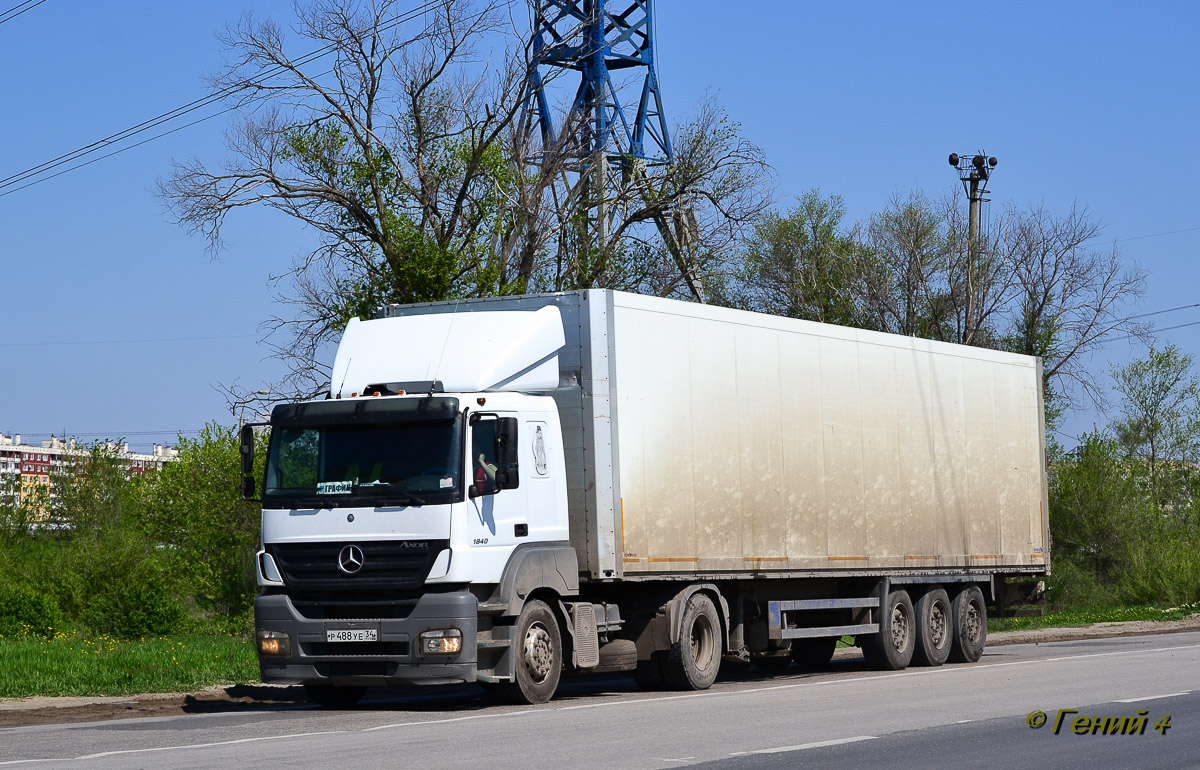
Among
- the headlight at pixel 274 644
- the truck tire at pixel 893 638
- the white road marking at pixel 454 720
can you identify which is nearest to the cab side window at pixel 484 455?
the white road marking at pixel 454 720

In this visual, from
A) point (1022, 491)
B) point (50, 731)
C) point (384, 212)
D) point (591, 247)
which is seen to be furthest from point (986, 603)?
point (50, 731)

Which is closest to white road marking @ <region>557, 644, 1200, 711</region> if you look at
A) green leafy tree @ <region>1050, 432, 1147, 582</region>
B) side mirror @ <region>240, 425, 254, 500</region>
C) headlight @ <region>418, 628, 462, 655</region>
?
headlight @ <region>418, 628, 462, 655</region>

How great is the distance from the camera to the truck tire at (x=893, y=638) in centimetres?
1847

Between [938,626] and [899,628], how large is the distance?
1.11m

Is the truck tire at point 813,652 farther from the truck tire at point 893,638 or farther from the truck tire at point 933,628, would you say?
the truck tire at point 933,628

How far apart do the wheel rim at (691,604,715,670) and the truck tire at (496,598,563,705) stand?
2.13 metres

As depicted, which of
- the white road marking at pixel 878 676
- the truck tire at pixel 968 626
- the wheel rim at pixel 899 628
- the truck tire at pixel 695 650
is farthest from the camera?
the truck tire at pixel 968 626

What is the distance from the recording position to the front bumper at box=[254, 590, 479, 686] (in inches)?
506

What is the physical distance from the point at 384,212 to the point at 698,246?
7310 millimetres

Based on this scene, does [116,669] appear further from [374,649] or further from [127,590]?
[127,590]

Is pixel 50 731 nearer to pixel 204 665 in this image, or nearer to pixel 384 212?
pixel 204 665

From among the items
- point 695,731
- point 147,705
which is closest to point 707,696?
point 695,731

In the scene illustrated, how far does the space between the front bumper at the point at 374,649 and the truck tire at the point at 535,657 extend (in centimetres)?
72

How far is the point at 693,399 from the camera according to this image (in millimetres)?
15312
